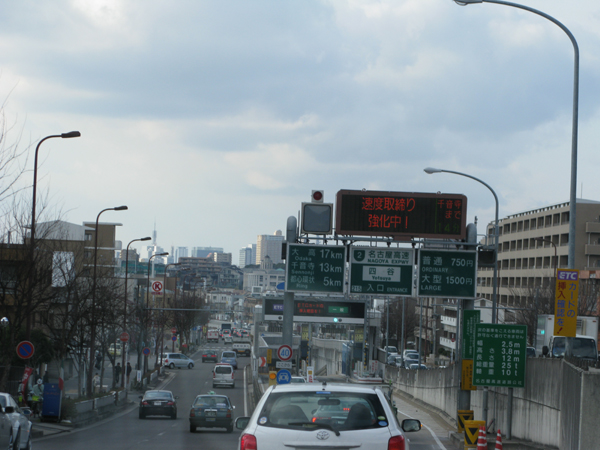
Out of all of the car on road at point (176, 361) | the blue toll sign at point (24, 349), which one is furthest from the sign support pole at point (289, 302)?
the car on road at point (176, 361)

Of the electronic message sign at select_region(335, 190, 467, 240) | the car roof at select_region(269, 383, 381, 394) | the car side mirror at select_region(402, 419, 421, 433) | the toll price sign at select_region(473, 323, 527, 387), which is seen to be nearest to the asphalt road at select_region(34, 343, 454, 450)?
the toll price sign at select_region(473, 323, 527, 387)

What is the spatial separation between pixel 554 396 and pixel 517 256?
92.9m

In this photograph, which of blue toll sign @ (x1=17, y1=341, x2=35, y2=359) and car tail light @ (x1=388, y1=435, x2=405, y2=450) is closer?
car tail light @ (x1=388, y1=435, x2=405, y2=450)

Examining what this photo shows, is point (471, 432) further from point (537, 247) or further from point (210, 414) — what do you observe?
point (537, 247)

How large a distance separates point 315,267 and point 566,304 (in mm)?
9769

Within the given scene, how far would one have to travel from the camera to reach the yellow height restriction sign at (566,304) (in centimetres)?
1502

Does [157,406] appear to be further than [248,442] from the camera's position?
Yes

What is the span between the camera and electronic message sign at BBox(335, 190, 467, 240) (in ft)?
70.8

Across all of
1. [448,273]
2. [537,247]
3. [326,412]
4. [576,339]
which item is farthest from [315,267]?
[537,247]

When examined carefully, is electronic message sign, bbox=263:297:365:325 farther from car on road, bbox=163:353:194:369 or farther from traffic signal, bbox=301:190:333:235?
car on road, bbox=163:353:194:369

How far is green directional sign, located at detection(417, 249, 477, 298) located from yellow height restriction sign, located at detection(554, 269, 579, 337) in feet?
26.2

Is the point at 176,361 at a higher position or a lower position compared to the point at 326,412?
lower

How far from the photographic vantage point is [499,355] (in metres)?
20.0

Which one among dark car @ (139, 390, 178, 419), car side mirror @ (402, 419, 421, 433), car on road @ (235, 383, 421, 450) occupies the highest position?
car on road @ (235, 383, 421, 450)
